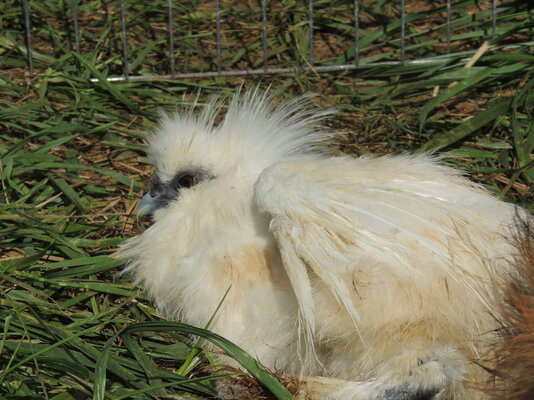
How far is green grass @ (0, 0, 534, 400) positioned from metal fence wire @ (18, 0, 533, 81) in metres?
0.01

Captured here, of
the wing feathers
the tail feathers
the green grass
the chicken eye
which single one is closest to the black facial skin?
the chicken eye

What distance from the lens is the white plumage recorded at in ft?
7.41

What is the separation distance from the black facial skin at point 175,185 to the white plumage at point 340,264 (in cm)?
1

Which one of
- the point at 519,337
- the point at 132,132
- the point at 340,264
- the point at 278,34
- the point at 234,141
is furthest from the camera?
the point at 278,34

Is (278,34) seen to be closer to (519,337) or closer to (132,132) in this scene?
(132,132)

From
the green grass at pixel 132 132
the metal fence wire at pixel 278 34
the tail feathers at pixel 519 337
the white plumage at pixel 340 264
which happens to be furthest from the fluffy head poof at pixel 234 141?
the metal fence wire at pixel 278 34

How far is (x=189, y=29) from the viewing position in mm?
4355

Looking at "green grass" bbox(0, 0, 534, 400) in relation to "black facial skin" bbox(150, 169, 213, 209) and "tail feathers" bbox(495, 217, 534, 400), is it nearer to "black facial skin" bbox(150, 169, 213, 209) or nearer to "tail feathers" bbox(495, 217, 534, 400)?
"black facial skin" bbox(150, 169, 213, 209)

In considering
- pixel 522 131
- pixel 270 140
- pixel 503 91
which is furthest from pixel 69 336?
pixel 503 91

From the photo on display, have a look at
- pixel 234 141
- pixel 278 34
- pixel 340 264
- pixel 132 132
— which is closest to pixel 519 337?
pixel 340 264

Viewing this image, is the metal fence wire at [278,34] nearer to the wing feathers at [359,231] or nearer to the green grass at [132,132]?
the green grass at [132,132]

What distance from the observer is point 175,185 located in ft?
9.61

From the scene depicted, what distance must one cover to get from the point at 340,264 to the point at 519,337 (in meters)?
0.51

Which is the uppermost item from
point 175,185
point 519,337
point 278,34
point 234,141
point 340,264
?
point 278,34
